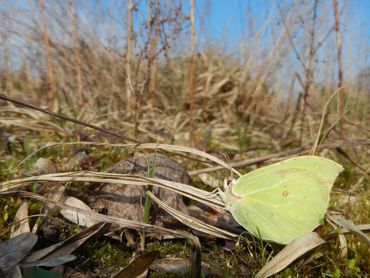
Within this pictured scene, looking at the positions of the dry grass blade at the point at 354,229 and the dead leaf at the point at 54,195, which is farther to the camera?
the dead leaf at the point at 54,195

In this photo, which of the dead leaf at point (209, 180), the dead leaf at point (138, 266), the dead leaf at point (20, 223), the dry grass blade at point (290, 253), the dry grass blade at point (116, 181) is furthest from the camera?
the dead leaf at point (209, 180)

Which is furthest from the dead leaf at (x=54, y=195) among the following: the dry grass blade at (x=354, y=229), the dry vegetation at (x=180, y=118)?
the dry grass blade at (x=354, y=229)

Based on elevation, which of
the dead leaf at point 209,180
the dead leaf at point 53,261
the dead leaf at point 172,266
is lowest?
the dead leaf at point 172,266

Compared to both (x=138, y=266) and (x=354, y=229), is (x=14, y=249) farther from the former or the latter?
(x=354, y=229)

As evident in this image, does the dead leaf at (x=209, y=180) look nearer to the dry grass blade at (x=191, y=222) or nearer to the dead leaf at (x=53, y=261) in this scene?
the dry grass blade at (x=191, y=222)

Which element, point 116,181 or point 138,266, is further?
point 116,181

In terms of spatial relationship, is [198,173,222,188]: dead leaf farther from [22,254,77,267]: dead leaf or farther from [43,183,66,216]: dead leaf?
[22,254,77,267]: dead leaf

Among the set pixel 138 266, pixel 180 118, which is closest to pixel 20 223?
pixel 138 266
